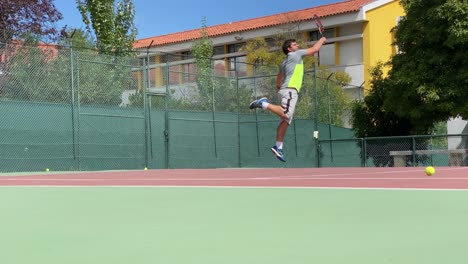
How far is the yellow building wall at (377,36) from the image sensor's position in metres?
26.6

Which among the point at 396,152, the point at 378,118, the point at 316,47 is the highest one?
the point at 316,47

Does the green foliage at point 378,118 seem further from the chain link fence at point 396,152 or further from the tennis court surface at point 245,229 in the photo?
the tennis court surface at point 245,229

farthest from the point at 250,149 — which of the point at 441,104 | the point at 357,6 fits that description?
the point at 357,6

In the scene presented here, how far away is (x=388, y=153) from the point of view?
1620 cm

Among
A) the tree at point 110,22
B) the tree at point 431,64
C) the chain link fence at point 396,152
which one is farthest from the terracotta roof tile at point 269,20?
the chain link fence at point 396,152

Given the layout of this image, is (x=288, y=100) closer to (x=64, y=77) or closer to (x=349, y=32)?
(x=64, y=77)

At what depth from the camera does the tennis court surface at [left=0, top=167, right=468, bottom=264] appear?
6.40ft

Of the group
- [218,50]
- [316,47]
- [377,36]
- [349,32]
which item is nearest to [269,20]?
[218,50]

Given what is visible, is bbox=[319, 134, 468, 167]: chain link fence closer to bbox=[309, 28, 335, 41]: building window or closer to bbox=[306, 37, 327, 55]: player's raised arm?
bbox=[306, 37, 327, 55]: player's raised arm

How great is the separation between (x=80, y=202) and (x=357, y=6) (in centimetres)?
2511

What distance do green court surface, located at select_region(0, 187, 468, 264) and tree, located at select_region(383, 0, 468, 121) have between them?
1162 centimetres

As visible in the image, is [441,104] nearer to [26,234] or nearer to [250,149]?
[250,149]

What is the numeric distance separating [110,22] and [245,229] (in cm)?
1875

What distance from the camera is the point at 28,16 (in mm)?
20469
